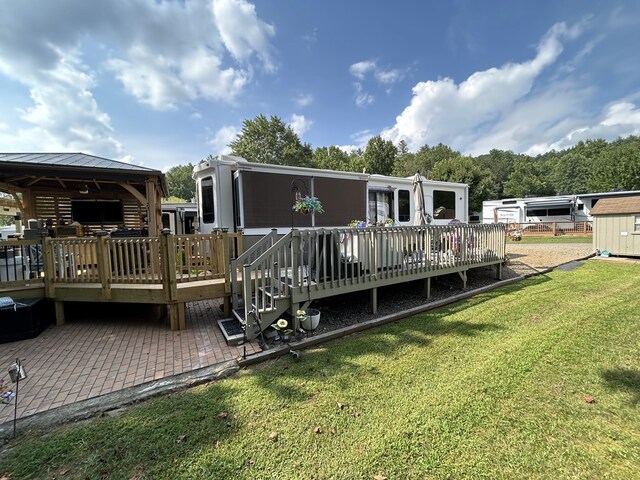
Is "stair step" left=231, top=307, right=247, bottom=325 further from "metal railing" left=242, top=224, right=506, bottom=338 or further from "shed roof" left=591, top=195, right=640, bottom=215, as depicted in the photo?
"shed roof" left=591, top=195, right=640, bottom=215

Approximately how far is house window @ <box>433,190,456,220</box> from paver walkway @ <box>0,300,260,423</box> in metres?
8.42

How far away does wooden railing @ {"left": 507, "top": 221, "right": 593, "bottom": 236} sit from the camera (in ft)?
61.0

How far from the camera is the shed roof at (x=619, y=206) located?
9.70 metres

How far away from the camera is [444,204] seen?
1045 centimetres

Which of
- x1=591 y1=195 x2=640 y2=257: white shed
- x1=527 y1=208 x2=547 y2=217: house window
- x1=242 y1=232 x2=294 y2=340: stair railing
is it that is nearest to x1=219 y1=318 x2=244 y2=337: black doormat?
x1=242 y1=232 x2=294 y2=340: stair railing

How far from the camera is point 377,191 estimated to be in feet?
29.4

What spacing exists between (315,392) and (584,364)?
9.88ft

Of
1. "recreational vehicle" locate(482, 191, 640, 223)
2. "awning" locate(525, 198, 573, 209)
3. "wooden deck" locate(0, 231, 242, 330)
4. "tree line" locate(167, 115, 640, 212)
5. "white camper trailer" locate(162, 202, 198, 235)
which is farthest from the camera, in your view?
"tree line" locate(167, 115, 640, 212)

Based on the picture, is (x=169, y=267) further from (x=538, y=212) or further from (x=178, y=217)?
(x=538, y=212)

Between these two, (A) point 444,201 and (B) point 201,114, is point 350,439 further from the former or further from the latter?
(B) point 201,114

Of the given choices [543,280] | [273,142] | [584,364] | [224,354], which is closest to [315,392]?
[224,354]

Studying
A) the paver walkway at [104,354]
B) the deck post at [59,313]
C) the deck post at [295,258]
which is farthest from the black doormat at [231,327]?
the deck post at [59,313]

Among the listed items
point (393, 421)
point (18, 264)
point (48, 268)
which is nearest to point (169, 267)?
point (48, 268)

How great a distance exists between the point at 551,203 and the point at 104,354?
29321 millimetres
